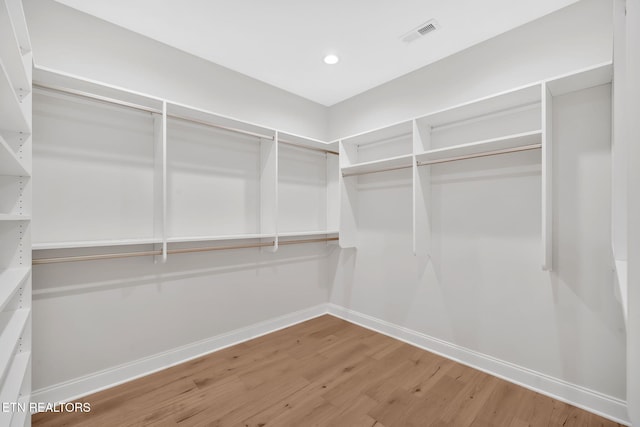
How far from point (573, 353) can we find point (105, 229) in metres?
3.49

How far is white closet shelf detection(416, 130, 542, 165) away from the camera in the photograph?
2.01m

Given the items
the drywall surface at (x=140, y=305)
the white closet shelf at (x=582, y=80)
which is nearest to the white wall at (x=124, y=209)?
the drywall surface at (x=140, y=305)

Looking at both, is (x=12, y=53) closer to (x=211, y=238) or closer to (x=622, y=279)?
(x=211, y=238)

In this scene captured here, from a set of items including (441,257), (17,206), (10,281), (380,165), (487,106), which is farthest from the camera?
(380,165)

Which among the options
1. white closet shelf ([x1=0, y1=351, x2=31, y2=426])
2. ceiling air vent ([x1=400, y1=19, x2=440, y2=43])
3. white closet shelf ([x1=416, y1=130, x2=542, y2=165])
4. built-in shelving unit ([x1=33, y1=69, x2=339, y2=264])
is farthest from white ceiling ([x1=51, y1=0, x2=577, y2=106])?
white closet shelf ([x1=0, y1=351, x2=31, y2=426])

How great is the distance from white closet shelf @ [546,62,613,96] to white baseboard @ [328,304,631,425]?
2.03 metres

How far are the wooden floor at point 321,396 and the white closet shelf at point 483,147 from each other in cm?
Answer: 179

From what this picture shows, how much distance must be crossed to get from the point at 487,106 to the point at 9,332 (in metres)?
3.16

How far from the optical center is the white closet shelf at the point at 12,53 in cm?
103

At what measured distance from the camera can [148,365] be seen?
2.33 meters

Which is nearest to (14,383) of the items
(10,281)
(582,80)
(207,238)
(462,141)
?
(10,281)

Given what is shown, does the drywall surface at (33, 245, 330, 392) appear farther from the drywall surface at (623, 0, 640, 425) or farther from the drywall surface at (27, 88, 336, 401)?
the drywall surface at (623, 0, 640, 425)

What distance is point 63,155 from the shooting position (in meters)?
2.03

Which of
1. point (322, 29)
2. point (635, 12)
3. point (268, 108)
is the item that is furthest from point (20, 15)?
point (635, 12)
